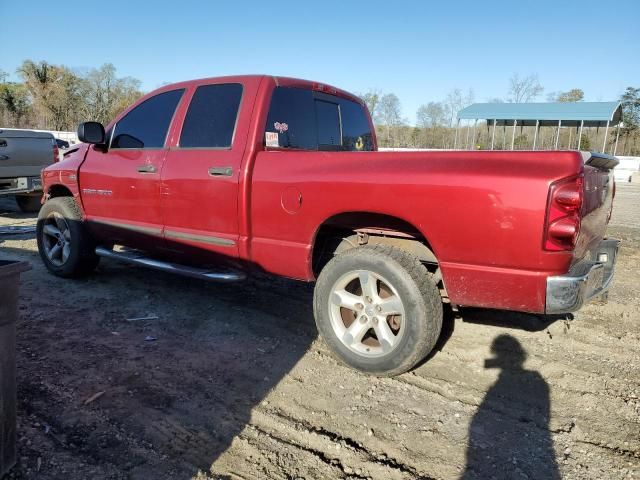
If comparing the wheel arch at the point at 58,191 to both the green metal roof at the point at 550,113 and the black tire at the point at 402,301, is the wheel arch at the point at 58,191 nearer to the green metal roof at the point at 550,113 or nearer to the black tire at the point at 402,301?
the black tire at the point at 402,301

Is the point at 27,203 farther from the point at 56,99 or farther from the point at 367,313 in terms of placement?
the point at 56,99

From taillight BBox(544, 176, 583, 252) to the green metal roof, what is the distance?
32189 mm

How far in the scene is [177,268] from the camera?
4.30 metres

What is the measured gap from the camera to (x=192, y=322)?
4297 mm

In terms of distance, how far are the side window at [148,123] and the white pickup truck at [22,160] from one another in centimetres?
524

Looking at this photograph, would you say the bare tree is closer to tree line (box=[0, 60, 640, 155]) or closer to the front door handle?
tree line (box=[0, 60, 640, 155])

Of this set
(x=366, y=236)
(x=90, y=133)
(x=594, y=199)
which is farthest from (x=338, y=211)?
(x=90, y=133)

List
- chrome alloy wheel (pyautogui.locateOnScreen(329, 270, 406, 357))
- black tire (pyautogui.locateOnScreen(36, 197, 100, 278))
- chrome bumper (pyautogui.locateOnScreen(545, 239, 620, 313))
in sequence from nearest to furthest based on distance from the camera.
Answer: chrome bumper (pyautogui.locateOnScreen(545, 239, 620, 313)), chrome alloy wheel (pyautogui.locateOnScreen(329, 270, 406, 357)), black tire (pyautogui.locateOnScreen(36, 197, 100, 278))

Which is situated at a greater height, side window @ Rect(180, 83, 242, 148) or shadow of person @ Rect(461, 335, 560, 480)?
side window @ Rect(180, 83, 242, 148)

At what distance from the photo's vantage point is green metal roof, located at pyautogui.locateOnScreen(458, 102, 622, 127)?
31266 millimetres

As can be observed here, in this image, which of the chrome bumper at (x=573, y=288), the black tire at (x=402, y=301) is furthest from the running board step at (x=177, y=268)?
the chrome bumper at (x=573, y=288)

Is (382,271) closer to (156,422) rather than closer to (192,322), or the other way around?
(156,422)

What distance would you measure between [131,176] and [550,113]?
32.8 m

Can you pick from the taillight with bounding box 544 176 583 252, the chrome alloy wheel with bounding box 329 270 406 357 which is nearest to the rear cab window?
the chrome alloy wheel with bounding box 329 270 406 357
